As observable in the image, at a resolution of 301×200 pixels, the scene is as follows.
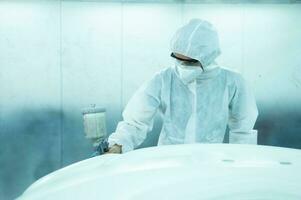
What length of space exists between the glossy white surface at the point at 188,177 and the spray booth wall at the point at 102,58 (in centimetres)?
203

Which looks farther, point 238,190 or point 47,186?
point 47,186

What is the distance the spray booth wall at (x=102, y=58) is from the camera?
340cm

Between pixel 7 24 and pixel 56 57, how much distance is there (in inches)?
17.3

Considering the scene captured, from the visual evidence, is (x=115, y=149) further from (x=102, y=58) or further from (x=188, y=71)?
(x=102, y=58)

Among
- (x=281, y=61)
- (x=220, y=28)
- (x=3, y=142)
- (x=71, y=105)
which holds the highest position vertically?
(x=220, y=28)

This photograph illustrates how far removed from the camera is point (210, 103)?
2289mm

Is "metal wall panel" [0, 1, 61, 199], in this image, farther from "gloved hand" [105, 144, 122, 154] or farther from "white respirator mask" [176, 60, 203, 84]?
"gloved hand" [105, 144, 122, 154]

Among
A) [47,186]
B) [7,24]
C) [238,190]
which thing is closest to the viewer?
[238,190]

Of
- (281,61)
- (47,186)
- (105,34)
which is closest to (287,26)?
(281,61)

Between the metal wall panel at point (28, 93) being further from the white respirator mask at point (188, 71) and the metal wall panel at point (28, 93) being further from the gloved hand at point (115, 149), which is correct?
the gloved hand at point (115, 149)

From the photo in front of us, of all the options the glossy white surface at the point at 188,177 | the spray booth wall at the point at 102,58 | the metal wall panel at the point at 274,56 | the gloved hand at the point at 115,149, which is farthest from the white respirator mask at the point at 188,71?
the metal wall panel at the point at 274,56

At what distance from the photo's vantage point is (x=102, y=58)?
3.44 m

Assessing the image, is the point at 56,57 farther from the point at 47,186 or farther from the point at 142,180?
the point at 142,180

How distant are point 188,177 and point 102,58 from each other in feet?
7.88
